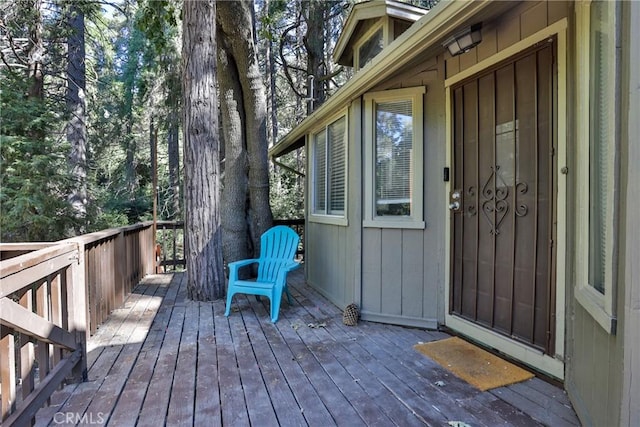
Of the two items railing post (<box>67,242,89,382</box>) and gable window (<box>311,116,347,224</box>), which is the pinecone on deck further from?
railing post (<box>67,242,89,382</box>)

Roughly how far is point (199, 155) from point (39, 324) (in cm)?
281

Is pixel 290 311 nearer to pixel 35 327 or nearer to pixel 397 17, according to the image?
pixel 35 327

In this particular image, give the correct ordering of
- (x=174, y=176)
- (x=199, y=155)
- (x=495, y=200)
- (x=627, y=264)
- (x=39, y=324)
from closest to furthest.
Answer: (x=627, y=264) → (x=39, y=324) → (x=495, y=200) → (x=199, y=155) → (x=174, y=176)

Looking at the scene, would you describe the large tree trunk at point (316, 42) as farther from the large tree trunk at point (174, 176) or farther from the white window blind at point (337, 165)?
the large tree trunk at point (174, 176)

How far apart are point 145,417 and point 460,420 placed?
Result: 5.10 feet

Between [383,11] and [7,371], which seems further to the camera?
[383,11]

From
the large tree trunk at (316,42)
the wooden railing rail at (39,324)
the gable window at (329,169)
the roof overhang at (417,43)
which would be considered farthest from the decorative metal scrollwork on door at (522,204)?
the large tree trunk at (316,42)

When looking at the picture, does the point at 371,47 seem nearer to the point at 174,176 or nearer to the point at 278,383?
the point at 278,383

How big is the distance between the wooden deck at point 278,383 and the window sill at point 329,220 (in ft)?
3.21

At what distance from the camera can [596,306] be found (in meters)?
1.51

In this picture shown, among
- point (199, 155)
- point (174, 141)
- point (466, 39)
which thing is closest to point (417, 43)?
point (466, 39)

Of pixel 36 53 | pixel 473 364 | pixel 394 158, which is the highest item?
pixel 36 53

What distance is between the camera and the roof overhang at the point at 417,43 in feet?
6.57

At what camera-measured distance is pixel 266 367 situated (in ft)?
7.95
